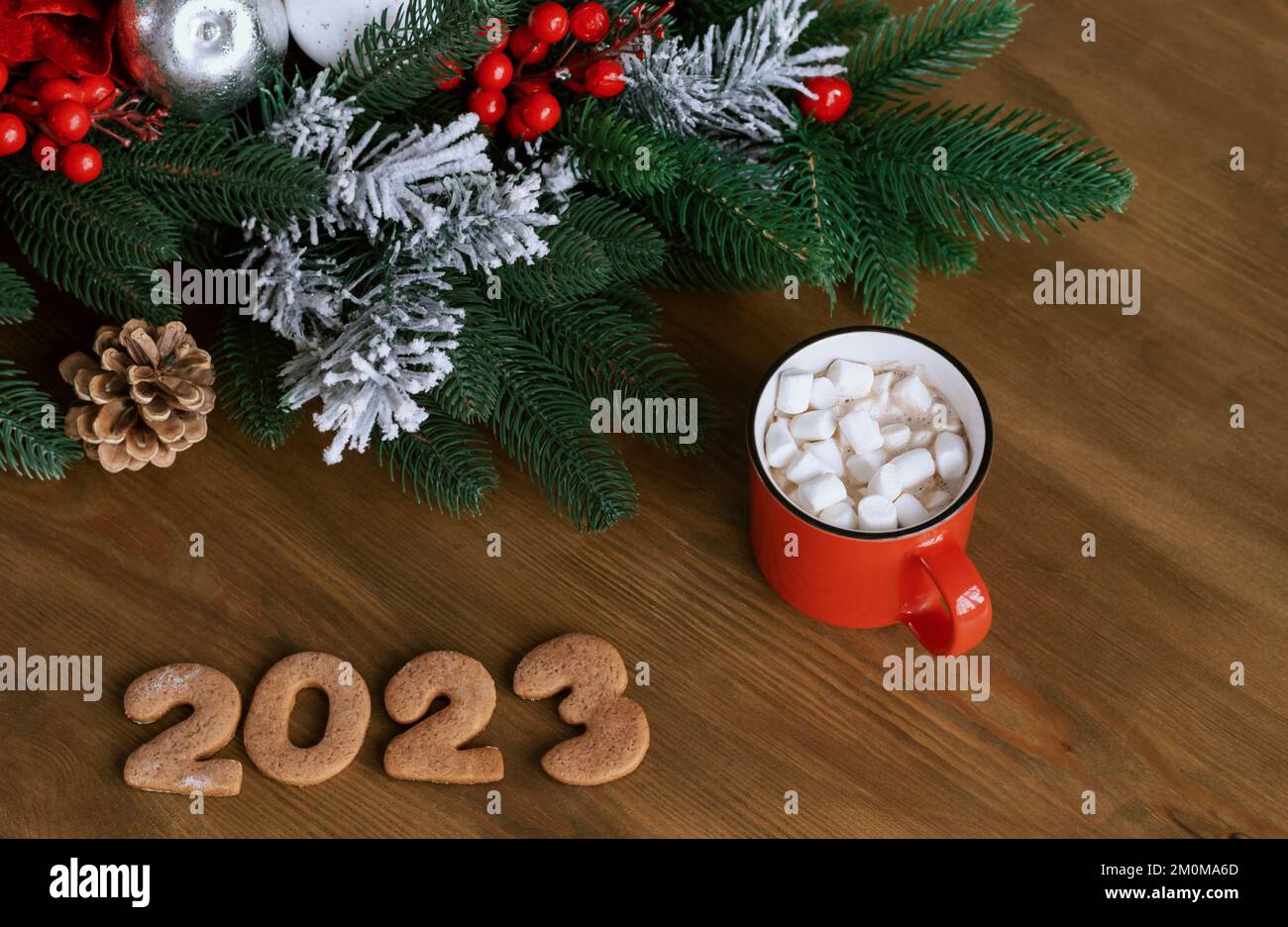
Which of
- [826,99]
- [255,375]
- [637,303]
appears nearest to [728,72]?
[826,99]

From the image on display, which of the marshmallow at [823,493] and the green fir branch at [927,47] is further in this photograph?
the green fir branch at [927,47]

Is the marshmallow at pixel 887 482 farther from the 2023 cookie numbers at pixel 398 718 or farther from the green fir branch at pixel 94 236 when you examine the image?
the green fir branch at pixel 94 236

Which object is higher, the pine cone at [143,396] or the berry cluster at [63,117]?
the berry cluster at [63,117]

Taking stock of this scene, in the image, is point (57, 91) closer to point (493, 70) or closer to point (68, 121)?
point (68, 121)

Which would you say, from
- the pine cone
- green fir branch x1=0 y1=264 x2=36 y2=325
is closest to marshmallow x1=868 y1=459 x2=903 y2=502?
the pine cone

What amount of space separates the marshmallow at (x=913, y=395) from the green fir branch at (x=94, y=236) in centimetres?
47

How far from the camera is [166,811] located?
0.81 m

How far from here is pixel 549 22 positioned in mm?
842

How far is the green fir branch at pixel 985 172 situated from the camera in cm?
89

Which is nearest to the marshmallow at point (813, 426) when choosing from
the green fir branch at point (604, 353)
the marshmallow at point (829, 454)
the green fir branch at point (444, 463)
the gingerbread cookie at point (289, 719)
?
the marshmallow at point (829, 454)

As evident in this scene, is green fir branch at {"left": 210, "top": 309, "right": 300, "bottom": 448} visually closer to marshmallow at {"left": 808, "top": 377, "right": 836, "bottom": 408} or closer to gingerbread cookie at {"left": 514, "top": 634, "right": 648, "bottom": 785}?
gingerbread cookie at {"left": 514, "top": 634, "right": 648, "bottom": 785}

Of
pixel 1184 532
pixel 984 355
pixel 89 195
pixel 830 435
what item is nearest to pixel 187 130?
pixel 89 195

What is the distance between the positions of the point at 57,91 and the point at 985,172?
0.60 m

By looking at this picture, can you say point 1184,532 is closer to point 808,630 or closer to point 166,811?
point 808,630
